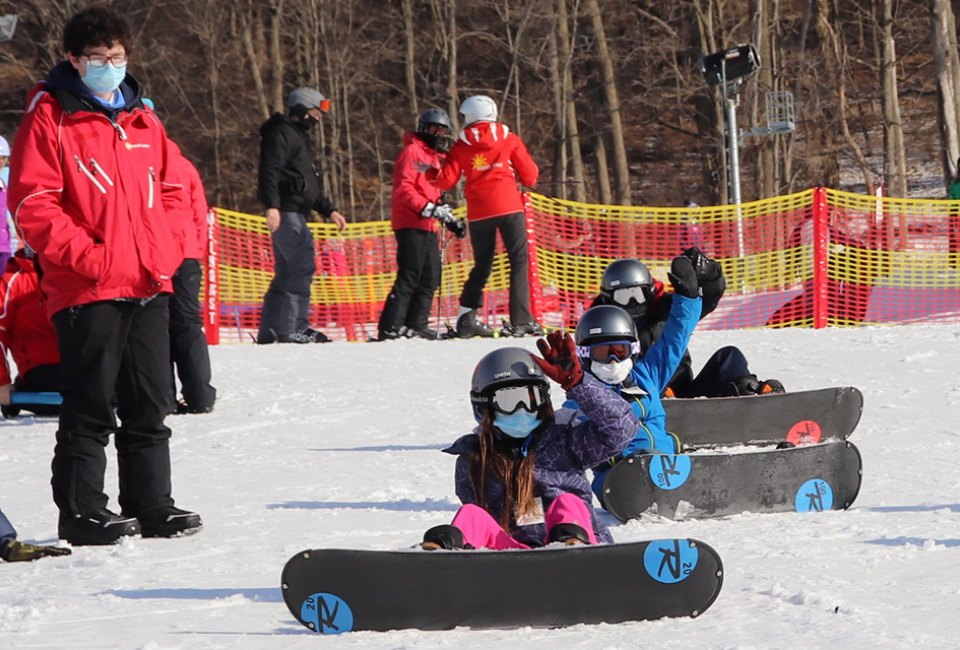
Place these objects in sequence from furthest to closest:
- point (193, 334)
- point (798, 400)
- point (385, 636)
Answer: point (193, 334) < point (798, 400) < point (385, 636)

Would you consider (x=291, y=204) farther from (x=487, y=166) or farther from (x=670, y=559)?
(x=670, y=559)

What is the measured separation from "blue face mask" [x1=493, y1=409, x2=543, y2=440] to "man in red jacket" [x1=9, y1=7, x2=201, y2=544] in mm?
1497

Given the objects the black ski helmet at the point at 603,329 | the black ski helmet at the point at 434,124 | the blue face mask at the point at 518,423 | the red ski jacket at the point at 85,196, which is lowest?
the blue face mask at the point at 518,423

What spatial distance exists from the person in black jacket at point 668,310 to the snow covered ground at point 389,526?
70 centimetres

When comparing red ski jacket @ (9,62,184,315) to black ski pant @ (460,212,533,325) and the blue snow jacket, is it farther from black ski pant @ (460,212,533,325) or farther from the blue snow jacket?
black ski pant @ (460,212,533,325)

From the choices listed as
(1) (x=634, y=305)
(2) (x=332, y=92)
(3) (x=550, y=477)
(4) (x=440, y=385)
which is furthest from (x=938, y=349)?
(2) (x=332, y=92)

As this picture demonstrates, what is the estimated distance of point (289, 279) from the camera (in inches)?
492

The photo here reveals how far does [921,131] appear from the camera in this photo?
1588 inches

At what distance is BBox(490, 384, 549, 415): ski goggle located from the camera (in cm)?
485

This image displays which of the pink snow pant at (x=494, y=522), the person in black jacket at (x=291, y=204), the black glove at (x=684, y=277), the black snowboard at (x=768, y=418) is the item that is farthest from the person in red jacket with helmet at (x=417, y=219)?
the pink snow pant at (x=494, y=522)

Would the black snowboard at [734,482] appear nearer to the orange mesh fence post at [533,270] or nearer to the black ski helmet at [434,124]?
the black ski helmet at [434,124]

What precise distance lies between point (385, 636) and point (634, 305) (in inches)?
128

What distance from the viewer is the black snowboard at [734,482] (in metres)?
5.82

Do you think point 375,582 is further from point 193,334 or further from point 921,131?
point 921,131
